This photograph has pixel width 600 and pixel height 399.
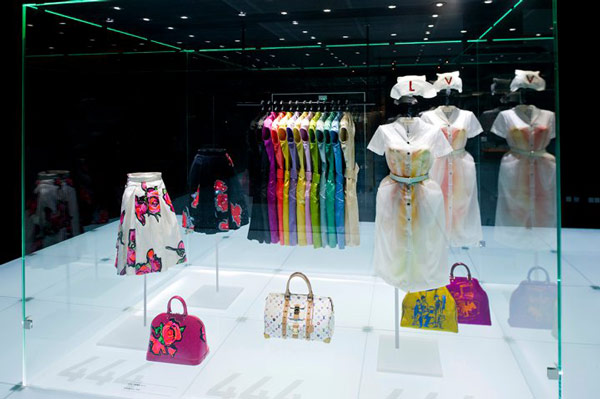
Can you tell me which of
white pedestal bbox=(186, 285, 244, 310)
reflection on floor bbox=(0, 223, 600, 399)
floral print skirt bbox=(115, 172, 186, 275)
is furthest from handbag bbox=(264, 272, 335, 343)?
floral print skirt bbox=(115, 172, 186, 275)

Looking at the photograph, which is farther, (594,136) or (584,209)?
(584,209)

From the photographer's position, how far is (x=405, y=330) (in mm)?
3244

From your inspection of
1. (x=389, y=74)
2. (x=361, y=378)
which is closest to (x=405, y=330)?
(x=361, y=378)

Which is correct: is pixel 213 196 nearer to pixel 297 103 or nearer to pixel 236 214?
pixel 236 214

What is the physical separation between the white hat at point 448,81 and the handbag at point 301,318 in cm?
148

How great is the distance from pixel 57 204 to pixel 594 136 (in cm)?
578

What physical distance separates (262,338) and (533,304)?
1.66m

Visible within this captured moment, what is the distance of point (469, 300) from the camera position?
305 centimetres

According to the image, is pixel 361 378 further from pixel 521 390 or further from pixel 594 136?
pixel 594 136

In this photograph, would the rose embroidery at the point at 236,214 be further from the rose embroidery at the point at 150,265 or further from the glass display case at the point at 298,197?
the rose embroidery at the point at 150,265

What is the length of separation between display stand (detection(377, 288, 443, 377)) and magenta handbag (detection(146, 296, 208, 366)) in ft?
3.59

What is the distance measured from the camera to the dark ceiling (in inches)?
115

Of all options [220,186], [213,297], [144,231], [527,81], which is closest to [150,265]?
[144,231]

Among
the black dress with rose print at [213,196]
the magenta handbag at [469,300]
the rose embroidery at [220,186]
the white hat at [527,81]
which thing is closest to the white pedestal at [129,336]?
the black dress with rose print at [213,196]
